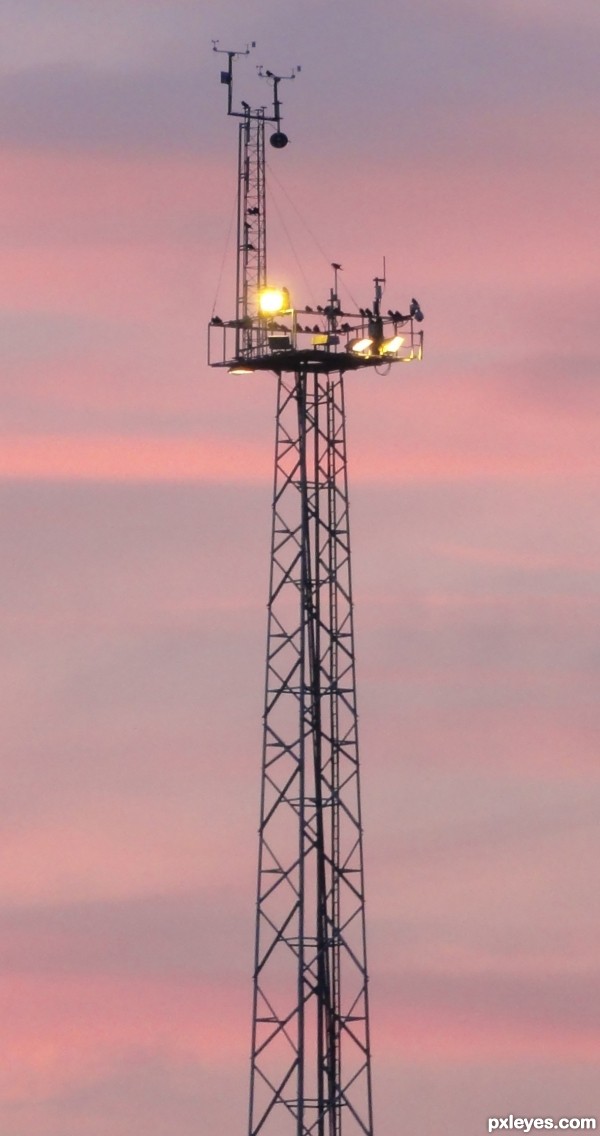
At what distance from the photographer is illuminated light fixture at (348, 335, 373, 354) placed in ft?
326

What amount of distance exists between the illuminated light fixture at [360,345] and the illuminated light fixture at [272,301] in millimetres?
2411

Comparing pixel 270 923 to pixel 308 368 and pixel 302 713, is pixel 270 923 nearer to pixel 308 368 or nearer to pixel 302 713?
pixel 302 713

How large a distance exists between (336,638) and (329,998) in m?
11.7

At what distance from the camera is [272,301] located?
326 feet

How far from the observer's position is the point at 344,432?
9900cm

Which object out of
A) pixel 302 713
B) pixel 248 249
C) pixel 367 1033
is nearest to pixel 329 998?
pixel 367 1033

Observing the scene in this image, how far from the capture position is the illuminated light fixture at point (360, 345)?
326ft

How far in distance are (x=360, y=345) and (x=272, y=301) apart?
3211 mm

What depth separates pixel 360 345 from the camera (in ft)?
326

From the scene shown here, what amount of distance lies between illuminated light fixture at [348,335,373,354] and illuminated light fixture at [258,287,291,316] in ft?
7.91

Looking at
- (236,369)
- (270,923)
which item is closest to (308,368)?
(236,369)

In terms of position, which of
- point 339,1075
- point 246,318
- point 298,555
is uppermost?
point 246,318

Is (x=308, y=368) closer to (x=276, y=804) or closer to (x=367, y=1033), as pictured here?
(x=276, y=804)

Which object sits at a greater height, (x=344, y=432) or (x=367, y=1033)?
(x=344, y=432)
